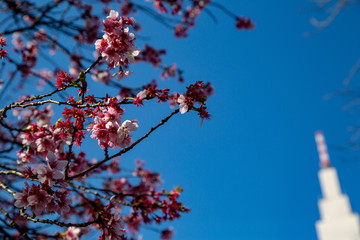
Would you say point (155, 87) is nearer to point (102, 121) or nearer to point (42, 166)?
point (102, 121)

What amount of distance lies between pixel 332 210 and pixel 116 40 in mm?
38046

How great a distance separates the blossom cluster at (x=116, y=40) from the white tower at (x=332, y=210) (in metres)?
35.6

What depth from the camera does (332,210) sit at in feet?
111

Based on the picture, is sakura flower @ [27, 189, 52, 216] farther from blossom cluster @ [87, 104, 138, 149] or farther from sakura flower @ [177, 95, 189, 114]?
sakura flower @ [177, 95, 189, 114]

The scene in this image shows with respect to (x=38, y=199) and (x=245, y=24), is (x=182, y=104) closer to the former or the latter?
(x=38, y=199)

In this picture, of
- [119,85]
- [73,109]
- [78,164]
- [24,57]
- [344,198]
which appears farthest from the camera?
[344,198]

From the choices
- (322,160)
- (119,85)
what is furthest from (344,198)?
(119,85)

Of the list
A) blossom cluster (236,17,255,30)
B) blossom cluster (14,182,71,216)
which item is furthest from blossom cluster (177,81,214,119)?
blossom cluster (236,17,255,30)

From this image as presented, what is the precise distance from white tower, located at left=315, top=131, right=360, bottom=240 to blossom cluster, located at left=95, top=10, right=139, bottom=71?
35.6 meters

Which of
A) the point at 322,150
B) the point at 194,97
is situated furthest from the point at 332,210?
the point at 194,97

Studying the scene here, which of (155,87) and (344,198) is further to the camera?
(344,198)

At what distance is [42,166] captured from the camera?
137 centimetres

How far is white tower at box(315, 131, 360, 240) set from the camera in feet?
101

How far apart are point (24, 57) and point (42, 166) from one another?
2.94m
